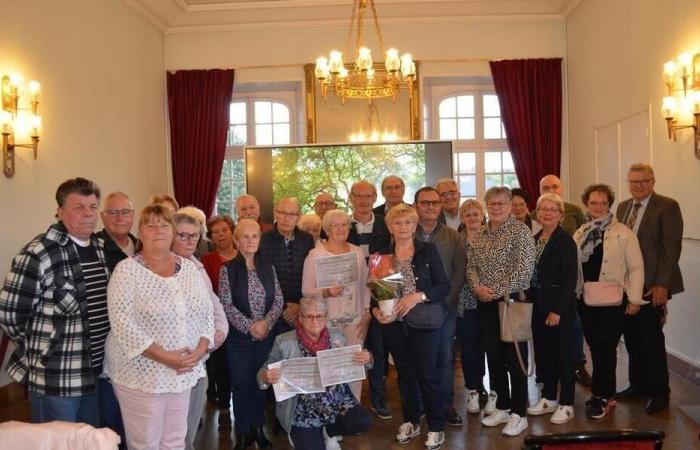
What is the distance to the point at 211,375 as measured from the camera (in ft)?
15.9

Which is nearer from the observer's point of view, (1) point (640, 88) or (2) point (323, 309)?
(2) point (323, 309)

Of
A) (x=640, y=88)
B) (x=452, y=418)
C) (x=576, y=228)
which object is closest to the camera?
(x=452, y=418)

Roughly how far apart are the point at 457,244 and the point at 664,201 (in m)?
1.68

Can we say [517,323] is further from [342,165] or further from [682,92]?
[342,165]

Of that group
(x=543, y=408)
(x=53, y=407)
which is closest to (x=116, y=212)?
(x=53, y=407)

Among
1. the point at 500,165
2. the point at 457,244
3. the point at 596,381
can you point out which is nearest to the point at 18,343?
the point at 457,244

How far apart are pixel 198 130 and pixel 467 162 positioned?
4.01 meters

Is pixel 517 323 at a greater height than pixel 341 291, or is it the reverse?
pixel 341 291

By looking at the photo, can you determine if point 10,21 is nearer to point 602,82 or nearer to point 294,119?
point 294,119

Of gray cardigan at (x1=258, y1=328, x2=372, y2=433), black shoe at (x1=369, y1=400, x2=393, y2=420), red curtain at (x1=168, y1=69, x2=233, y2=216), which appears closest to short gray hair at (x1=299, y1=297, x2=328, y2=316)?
gray cardigan at (x1=258, y1=328, x2=372, y2=433)

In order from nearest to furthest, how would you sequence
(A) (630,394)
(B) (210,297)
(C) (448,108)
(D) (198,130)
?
1. (B) (210,297)
2. (A) (630,394)
3. (D) (198,130)
4. (C) (448,108)

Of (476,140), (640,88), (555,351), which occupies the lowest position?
(555,351)

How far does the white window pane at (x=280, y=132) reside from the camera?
930 cm

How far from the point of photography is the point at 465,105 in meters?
9.25
